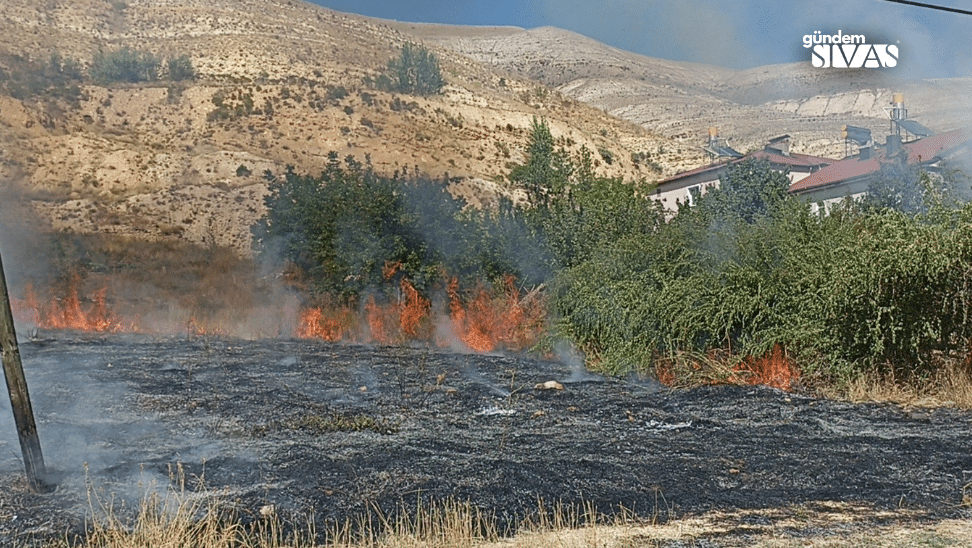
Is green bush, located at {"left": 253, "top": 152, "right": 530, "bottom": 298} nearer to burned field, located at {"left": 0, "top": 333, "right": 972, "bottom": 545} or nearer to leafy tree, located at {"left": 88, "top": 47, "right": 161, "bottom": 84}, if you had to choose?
burned field, located at {"left": 0, "top": 333, "right": 972, "bottom": 545}

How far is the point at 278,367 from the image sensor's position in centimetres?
1667

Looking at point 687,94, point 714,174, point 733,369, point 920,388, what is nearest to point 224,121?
point 714,174

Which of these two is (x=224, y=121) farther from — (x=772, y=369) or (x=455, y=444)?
(x=455, y=444)

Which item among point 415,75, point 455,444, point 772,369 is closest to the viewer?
point 455,444

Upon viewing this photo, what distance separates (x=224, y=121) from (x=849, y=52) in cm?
4806

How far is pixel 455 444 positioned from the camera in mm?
10039

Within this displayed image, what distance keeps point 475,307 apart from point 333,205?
499 cm

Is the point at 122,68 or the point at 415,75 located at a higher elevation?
the point at 415,75

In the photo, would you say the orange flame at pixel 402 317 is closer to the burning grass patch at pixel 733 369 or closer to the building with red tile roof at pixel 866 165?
the burning grass patch at pixel 733 369

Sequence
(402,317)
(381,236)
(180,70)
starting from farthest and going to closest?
(180,70) < (381,236) < (402,317)

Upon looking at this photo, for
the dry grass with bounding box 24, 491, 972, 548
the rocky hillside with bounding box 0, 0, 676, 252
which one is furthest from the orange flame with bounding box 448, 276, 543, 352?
the rocky hillside with bounding box 0, 0, 676, 252

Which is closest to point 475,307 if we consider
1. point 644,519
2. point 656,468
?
point 656,468

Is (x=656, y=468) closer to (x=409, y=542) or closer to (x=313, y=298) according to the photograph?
(x=409, y=542)

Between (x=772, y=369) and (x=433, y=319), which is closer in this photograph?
(x=772, y=369)
